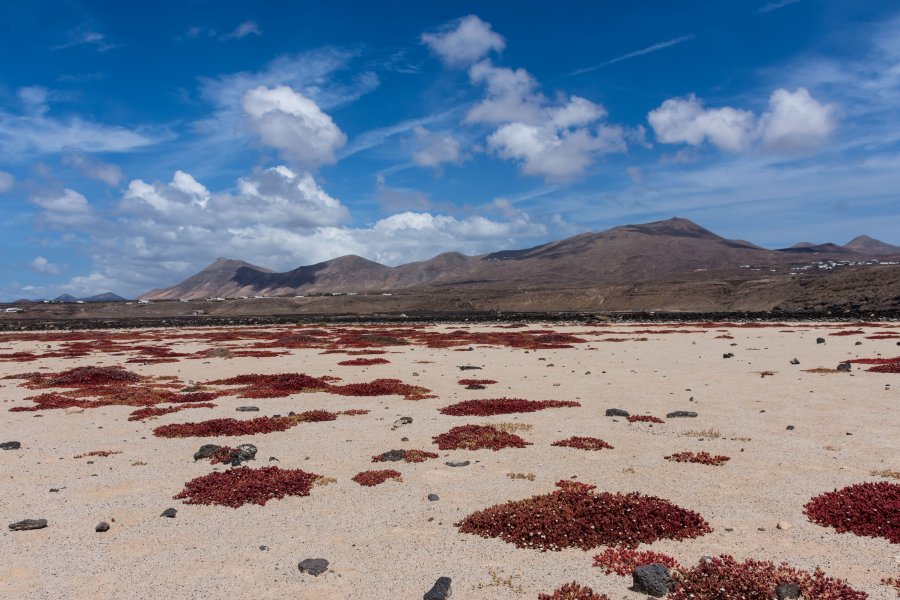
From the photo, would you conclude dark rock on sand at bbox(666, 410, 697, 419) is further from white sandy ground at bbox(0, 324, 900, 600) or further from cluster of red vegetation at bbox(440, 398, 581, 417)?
cluster of red vegetation at bbox(440, 398, 581, 417)

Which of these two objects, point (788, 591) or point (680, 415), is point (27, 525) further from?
point (680, 415)

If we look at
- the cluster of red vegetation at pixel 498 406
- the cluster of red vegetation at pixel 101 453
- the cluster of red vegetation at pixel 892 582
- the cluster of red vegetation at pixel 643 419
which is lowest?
the cluster of red vegetation at pixel 643 419

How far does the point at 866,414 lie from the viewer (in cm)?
1742

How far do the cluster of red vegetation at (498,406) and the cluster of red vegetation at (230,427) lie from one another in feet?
15.6

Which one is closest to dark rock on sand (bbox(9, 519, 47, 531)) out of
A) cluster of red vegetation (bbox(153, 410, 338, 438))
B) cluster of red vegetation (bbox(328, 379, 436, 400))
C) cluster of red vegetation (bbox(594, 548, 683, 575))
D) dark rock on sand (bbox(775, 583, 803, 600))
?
cluster of red vegetation (bbox(153, 410, 338, 438))

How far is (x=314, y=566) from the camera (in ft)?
26.9

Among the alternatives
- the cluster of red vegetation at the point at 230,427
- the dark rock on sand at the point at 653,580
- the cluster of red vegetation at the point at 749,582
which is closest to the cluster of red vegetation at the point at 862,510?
the cluster of red vegetation at the point at 749,582

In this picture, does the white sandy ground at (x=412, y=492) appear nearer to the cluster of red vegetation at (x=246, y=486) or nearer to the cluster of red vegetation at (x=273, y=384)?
the cluster of red vegetation at (x=246, y=486)

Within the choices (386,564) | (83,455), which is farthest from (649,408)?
(83,455)

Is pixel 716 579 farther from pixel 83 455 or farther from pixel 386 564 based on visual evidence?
pixel 83 455

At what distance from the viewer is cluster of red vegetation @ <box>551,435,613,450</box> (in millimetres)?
14656

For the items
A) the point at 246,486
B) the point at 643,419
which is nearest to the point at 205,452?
the point at 246,486

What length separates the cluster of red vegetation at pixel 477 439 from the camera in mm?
15195

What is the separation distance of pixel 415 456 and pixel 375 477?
1914 mm
